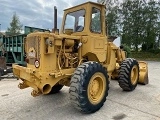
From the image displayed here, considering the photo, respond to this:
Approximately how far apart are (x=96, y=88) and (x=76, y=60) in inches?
32.5

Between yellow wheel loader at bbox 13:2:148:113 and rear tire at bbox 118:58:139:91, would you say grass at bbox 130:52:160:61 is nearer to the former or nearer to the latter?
rear tire at bbox 118:58:139:91

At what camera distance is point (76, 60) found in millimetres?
4547

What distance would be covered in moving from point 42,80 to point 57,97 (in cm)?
170

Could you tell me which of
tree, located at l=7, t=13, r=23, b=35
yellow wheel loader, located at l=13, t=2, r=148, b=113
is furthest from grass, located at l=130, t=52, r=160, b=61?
tree, located at l=7, t=13, r=23, b=35

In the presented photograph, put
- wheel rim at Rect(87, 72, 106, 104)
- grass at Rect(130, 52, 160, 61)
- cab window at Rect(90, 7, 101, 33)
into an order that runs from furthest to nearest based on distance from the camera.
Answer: grass at Rect(130, 52, 160, 61)
cab window at Rect(90, 7, 101, 33)
wheel rim at Rect(87, 72, 106, 104)

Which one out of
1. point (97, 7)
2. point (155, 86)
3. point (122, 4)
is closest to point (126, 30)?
point (122, 4)

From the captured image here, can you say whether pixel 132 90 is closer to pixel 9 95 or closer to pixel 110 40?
pixel 110 40

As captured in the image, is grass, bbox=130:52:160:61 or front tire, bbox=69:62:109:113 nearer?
front tire, bbox=69:62:109:113

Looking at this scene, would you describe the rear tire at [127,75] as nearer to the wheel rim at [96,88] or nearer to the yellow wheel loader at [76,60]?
the yellow wheel loader at [76,60]

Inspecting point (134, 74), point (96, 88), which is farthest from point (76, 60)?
point (134, 74)

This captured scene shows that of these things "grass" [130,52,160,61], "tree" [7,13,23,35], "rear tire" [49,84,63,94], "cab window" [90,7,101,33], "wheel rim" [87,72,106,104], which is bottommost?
"rear tire" [49,84,63,94]

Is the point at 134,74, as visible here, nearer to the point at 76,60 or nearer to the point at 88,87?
the point at 76,60

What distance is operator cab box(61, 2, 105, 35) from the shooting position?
452cm

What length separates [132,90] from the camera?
229 inches
